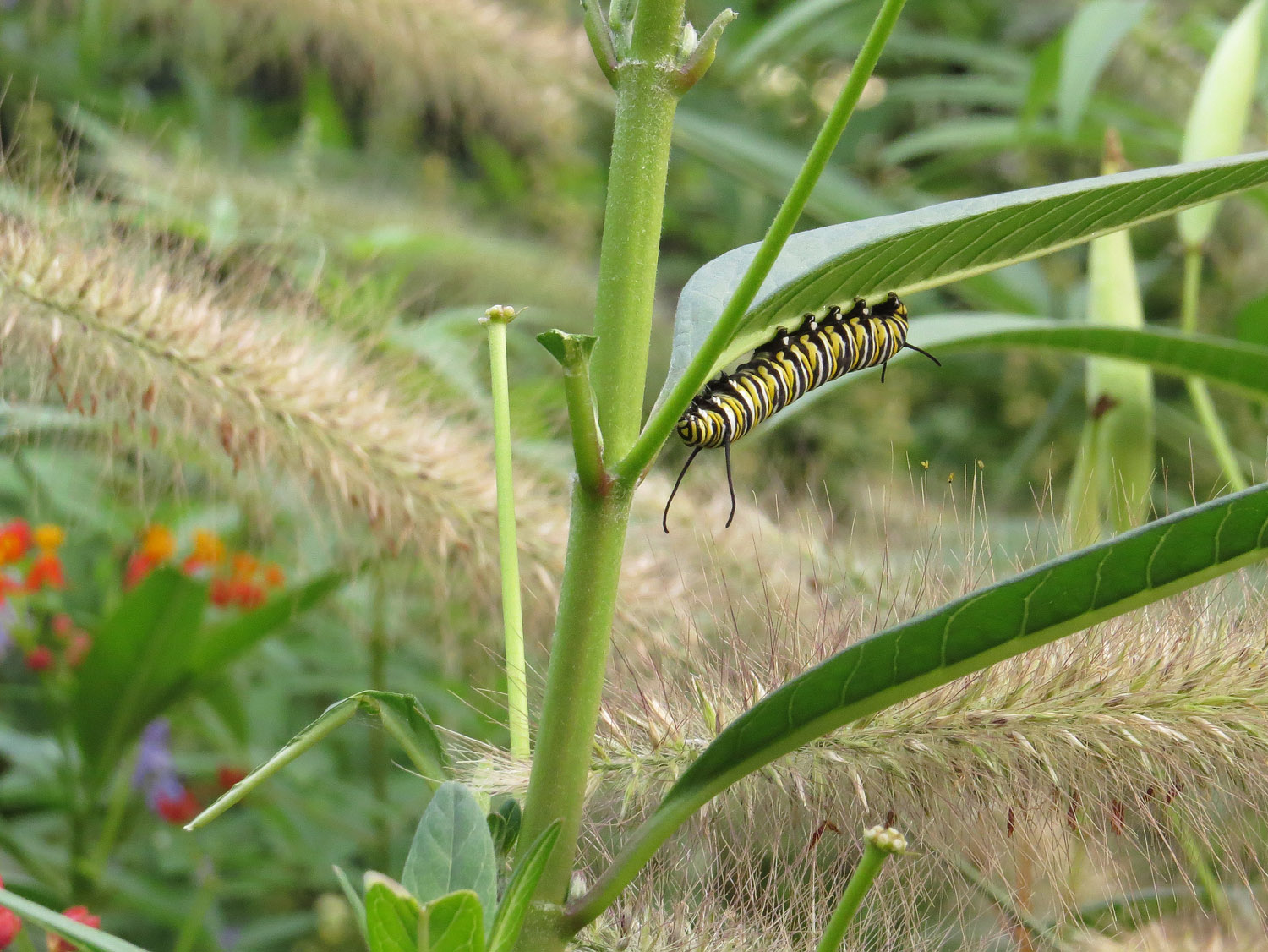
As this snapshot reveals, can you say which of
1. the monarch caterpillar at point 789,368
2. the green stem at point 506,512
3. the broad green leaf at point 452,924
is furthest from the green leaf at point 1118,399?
the broad green leaf at point 452,924

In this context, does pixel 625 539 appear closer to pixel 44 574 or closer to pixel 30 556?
pixel 44 574

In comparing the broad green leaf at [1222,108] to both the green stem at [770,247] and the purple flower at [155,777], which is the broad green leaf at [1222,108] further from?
the purple flower at [155,777]

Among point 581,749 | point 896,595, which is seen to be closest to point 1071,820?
point 896,595

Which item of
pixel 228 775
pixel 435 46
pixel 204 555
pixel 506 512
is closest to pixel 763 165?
pixel 435 46

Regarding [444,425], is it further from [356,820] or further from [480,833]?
[480,833]

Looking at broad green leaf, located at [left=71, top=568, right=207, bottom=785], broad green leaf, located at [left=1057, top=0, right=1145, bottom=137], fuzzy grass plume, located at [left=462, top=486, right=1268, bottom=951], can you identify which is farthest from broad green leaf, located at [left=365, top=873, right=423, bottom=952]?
broad green leaf, located at [left=1057, top=0, right=1145, bottom=137]

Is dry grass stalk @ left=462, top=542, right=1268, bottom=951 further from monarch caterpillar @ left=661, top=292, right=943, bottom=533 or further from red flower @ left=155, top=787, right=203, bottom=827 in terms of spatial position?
red flower @ left=155, top=787, right=203, bottom=827
